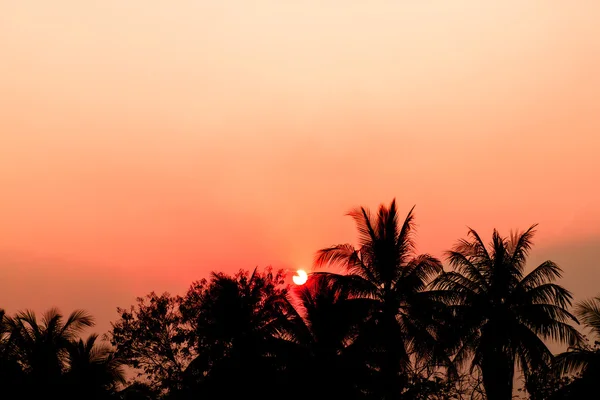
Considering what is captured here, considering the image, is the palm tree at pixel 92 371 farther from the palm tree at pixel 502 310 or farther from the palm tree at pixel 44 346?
the palm tree at pixel 502 310

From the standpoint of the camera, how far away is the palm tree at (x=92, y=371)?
108 ft

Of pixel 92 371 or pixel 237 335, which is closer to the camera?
pixel 237 335

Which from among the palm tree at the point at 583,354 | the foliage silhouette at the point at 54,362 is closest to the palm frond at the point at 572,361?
the palm tree at the point at 583,354

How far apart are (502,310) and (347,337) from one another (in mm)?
7505

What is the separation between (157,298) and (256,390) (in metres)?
8.71

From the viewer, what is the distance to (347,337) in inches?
1213

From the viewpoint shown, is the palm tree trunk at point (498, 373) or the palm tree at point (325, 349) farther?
the palm tree trunk at point (498, 373)

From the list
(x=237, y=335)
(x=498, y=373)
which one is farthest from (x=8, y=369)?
(x=498, y=373)

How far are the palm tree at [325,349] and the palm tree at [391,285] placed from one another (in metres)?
1.56

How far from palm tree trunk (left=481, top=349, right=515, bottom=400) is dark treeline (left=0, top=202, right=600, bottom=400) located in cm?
6

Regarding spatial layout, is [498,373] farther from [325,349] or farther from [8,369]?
[8,369]

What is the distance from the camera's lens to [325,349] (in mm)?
29672

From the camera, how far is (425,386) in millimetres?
29797

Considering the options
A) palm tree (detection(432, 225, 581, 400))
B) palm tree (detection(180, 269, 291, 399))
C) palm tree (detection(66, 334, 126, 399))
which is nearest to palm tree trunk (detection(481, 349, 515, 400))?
palm tree (detection(432, 225, 581, 400))
